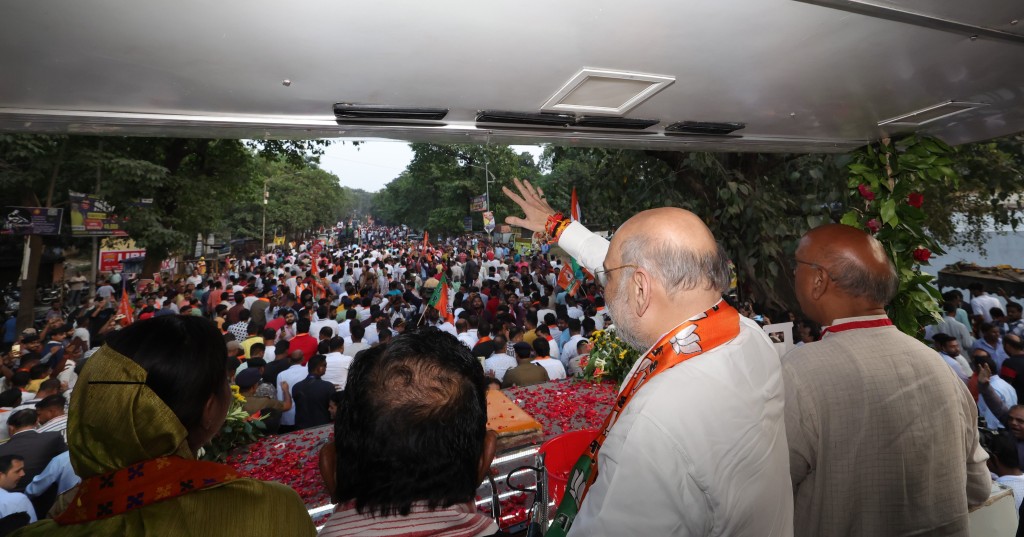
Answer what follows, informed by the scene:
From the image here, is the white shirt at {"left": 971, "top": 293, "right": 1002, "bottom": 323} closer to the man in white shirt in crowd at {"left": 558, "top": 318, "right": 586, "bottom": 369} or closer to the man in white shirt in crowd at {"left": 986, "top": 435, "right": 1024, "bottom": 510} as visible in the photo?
the man in white shirt in crowd at {"left": 986, "top": 435, "right": 1024, "bottom": 510}

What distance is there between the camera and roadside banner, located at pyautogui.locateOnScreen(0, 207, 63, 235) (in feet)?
37.2

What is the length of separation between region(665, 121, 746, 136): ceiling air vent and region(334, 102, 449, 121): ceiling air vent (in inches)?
70.7

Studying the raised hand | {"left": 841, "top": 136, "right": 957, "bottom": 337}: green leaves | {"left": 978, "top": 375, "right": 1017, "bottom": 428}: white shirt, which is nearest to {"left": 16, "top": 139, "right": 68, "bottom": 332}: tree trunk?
the raised hand

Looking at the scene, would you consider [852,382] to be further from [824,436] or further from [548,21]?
[548,21]

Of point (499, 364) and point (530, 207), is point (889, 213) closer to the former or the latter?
point (530, 207)

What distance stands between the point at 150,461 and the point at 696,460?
1473 mm

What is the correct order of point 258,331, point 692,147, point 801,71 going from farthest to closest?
point 258,331, point 692,147, point 801,71

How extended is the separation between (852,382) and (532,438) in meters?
2.13

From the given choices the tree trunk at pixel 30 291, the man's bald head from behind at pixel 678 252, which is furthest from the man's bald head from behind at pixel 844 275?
the tree trunk at pixel 30 291

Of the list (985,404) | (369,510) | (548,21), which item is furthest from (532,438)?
(985,404)

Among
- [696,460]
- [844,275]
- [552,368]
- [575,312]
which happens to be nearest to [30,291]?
[575,312]

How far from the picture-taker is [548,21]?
6.38ft

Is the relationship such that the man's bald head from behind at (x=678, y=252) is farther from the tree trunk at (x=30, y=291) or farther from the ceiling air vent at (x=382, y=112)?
the tree trunk at (x=30, y=291)

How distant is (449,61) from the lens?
7.52ft
